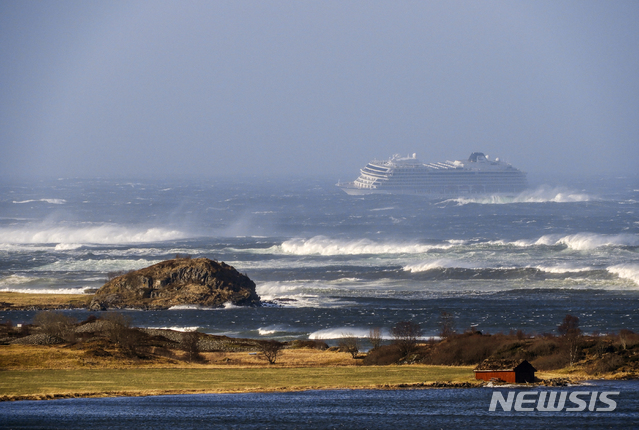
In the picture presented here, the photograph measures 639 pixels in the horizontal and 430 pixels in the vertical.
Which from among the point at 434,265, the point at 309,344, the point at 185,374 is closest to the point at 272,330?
the point at 309,344

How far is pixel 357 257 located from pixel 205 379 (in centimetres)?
4404

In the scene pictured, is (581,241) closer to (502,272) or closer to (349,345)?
(502,272)

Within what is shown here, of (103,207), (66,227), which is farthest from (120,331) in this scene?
A: (103,207)

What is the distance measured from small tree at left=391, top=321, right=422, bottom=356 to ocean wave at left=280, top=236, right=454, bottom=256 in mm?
34754

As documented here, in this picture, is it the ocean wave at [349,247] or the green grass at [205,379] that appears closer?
the green grass at [205,379]

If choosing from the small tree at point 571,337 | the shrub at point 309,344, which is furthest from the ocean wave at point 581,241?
the shrub at point 309,344

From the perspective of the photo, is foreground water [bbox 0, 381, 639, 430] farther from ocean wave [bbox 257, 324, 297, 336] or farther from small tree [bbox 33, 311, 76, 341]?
ocean wave [bbox 257, 324, 297, 336]

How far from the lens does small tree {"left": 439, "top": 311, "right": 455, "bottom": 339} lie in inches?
A: 1490

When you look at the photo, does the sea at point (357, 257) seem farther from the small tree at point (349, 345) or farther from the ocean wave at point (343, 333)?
the small tree at point (349, 345)

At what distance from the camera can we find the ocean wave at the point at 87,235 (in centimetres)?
8894

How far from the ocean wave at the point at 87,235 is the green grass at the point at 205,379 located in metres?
57.8

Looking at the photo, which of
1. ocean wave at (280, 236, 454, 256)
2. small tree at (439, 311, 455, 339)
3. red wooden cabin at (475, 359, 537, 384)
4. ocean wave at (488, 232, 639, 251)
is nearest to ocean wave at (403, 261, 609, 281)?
ocean wave at (280, 236, 454, 256)

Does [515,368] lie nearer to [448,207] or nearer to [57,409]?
[57,409]

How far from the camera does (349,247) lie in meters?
78.8
